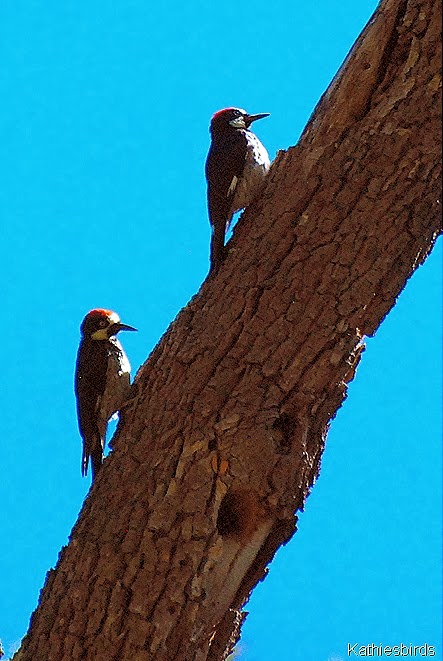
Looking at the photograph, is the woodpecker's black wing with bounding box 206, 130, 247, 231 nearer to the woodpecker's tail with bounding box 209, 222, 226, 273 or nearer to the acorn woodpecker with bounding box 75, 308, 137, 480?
the woodpecker's tail with bounding box 209, 222, 226, 273

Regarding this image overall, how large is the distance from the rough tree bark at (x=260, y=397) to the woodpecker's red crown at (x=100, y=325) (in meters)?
1.24

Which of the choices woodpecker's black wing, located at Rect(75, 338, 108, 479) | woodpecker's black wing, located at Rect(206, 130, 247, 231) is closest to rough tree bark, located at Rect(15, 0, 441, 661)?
woodpecker's black wing, located at Rect(206, 130, 247, 231)

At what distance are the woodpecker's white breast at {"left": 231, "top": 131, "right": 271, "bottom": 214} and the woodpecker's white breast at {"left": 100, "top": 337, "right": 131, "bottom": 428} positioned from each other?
81 centimetres

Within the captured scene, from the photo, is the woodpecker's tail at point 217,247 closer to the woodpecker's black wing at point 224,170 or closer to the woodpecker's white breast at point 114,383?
the woodpecker's black wing at point 224,170

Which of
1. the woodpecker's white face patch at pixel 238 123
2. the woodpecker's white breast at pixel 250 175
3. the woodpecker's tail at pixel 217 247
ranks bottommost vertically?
the woodpecker's tail at pixel 217 247

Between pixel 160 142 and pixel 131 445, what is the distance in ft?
14.4

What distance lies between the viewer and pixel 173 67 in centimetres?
686

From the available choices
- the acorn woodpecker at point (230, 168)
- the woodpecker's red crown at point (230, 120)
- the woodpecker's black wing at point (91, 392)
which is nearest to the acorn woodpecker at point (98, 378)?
Answer: the woodpecker's black wing at point (91, 392)

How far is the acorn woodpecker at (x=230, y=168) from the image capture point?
3639 millimetres

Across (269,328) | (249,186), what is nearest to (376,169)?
(269,328)

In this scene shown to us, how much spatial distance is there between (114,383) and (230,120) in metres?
1.20

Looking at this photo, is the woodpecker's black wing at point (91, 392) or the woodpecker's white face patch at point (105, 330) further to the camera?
the woodpecker's white face patch at point (105, 330)

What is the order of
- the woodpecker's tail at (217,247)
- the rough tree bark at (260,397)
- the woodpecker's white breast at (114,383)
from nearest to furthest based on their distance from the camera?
the rough tree bark at (260,397) < the woodpecker's tail at (217,247) < the woodpecker's white breast at (114,383)

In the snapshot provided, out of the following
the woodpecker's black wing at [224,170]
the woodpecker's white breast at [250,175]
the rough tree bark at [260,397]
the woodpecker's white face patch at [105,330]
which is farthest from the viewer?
the woodpecker's white face patch at [105,330]
